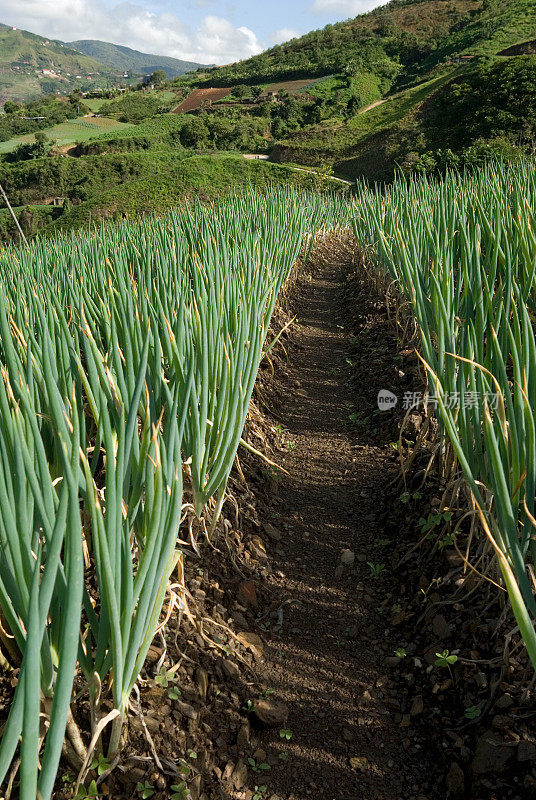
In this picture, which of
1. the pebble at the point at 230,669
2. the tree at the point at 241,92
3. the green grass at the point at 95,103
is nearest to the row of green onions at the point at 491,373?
the pebble at the point at 230,669

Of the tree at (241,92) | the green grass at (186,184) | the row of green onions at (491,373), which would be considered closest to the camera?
the row of green onions at (491,373)

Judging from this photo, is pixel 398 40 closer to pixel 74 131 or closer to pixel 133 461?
pixel 74 131

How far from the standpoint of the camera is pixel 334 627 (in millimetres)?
1736

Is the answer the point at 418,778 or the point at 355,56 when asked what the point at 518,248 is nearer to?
the point at 418,778

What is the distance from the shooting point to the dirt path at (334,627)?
50.9 inches

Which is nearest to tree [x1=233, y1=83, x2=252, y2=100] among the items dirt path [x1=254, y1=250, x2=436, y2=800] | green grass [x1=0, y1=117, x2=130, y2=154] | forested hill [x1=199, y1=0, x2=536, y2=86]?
forested hill [x1=199, y1=0, x2=536, y2=86]

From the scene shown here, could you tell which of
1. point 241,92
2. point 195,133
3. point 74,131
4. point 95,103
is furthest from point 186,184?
point 95,103

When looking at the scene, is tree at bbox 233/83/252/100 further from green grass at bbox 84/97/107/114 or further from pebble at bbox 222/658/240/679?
pebble at bbox 222/658/240/679

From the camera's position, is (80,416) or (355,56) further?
(355,56)

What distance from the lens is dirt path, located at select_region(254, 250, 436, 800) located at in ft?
4.25

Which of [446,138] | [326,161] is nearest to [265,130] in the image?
[326,161]

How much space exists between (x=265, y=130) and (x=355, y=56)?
59.3 feet

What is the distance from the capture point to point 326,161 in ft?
115

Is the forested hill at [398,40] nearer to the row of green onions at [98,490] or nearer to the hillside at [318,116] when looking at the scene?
the hillside at [318,116]
